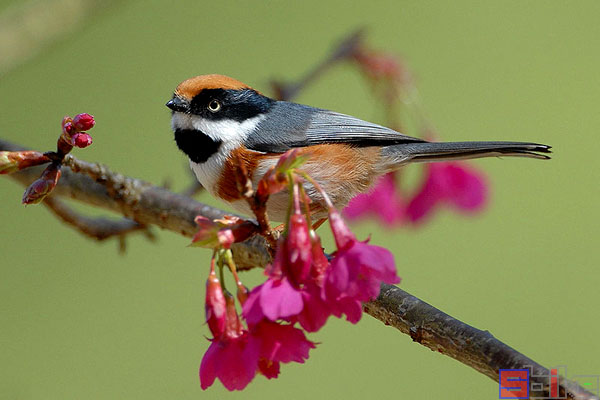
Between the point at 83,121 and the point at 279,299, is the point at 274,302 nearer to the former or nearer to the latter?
the point at 279,299

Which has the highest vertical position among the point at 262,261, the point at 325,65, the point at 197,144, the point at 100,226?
the point at 325,65

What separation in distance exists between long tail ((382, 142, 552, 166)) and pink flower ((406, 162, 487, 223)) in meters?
0.27

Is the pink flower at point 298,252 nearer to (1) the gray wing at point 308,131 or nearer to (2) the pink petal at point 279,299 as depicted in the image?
(2) the pink petal at point 279,299

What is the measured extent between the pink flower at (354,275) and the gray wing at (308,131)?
94 cm

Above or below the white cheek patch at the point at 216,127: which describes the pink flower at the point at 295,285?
below

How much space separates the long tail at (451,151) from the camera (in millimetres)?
1979

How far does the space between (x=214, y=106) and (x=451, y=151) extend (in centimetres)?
73

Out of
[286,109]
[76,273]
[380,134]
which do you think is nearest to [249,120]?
[286,109]

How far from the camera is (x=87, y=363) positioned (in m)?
3.79

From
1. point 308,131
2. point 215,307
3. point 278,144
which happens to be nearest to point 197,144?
point 278,144

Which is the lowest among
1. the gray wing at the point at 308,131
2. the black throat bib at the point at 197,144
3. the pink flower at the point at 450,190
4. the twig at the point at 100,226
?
the twig at the point at 100,226

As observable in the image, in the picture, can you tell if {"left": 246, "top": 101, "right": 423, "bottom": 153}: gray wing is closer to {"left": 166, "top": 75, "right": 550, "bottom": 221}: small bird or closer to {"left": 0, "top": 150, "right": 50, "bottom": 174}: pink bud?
{"left": 166, "top": 75, "right": 550, "bottom": 221}: small bird

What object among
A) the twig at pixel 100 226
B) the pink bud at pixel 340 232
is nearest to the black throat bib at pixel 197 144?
the twig at pixel 100 226

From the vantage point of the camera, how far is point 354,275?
3.95ft
